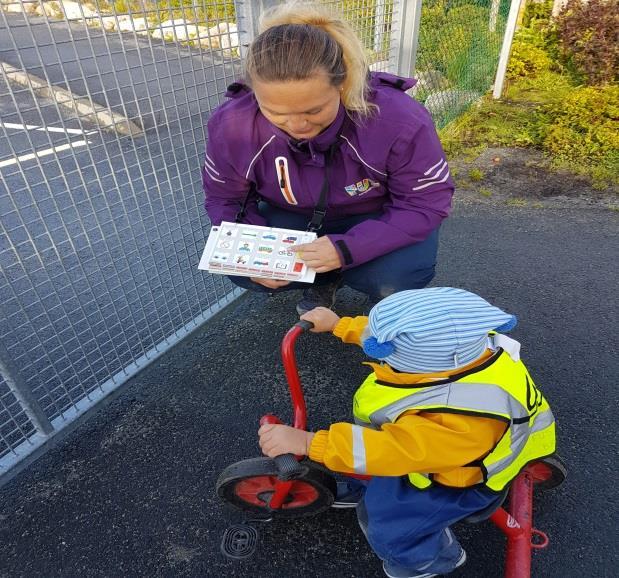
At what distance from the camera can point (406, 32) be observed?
11.3 feet

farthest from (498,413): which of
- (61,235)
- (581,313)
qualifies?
(61,235)

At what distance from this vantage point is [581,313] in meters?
2.75

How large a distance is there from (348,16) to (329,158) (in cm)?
145

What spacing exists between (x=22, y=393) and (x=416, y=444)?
4.98 feet

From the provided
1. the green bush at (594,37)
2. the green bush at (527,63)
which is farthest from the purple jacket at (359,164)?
the green bush at (527,63)

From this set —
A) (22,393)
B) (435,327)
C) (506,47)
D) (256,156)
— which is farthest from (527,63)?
(22,393)

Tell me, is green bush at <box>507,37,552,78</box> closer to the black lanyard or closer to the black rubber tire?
the black lanyard

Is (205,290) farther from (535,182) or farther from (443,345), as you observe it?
(535,182)

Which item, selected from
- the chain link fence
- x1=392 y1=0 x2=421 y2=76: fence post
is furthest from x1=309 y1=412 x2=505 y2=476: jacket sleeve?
x1=392 y1=0 x2=421 y2=76: fence post

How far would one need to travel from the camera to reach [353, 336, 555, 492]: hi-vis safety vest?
4.24ft

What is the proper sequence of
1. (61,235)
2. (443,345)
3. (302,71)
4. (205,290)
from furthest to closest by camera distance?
1. (61,235)
2. (205,290)
3. (302,71)
4. (443,345)

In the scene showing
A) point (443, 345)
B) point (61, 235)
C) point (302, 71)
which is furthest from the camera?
point (61, 235)

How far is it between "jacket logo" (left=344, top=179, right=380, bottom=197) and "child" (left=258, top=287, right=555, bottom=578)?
2.64 ft

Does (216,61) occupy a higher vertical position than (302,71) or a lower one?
lower
